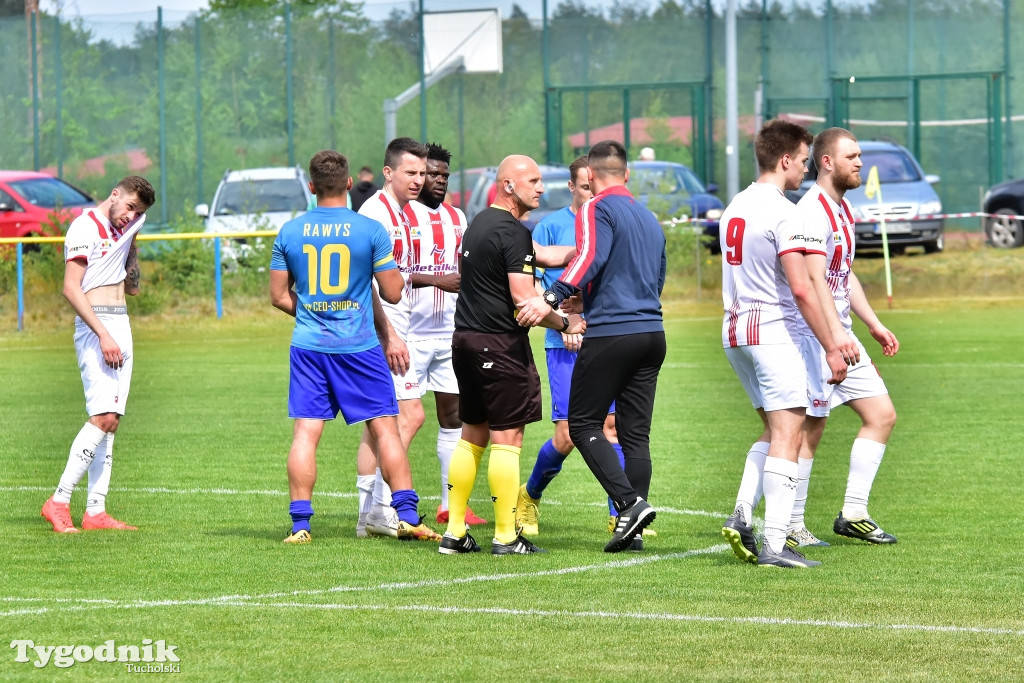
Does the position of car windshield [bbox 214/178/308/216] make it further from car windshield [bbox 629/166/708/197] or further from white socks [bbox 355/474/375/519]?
white socks [bbox 355/474/375/519]

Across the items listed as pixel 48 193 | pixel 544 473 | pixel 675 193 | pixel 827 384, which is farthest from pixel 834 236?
pixel 48 193

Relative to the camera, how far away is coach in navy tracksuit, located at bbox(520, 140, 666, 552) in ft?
26.1

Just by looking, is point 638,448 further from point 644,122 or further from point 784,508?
point 644,122

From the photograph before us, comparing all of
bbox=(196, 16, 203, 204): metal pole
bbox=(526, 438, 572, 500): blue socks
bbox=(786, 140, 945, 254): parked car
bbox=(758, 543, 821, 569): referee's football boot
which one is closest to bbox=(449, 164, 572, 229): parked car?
bbox=(786, 140, 945, 254): parked car

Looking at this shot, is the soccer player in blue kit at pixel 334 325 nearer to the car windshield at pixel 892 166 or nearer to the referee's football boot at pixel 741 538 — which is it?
the referee's football boot at pixel 741 538

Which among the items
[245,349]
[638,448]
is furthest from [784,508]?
[245,349]

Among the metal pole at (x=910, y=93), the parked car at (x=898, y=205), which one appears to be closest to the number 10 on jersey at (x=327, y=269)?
the parked car at (x=898, y=205)

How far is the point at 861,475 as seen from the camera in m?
8.47

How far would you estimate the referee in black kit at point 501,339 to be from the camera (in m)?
8.02

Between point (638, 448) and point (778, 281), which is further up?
point (778, 281)

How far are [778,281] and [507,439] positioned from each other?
155 cm

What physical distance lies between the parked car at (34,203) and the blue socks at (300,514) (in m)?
17.9

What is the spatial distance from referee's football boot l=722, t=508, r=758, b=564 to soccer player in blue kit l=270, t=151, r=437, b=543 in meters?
1.72

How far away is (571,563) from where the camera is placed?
7945 millimetres
